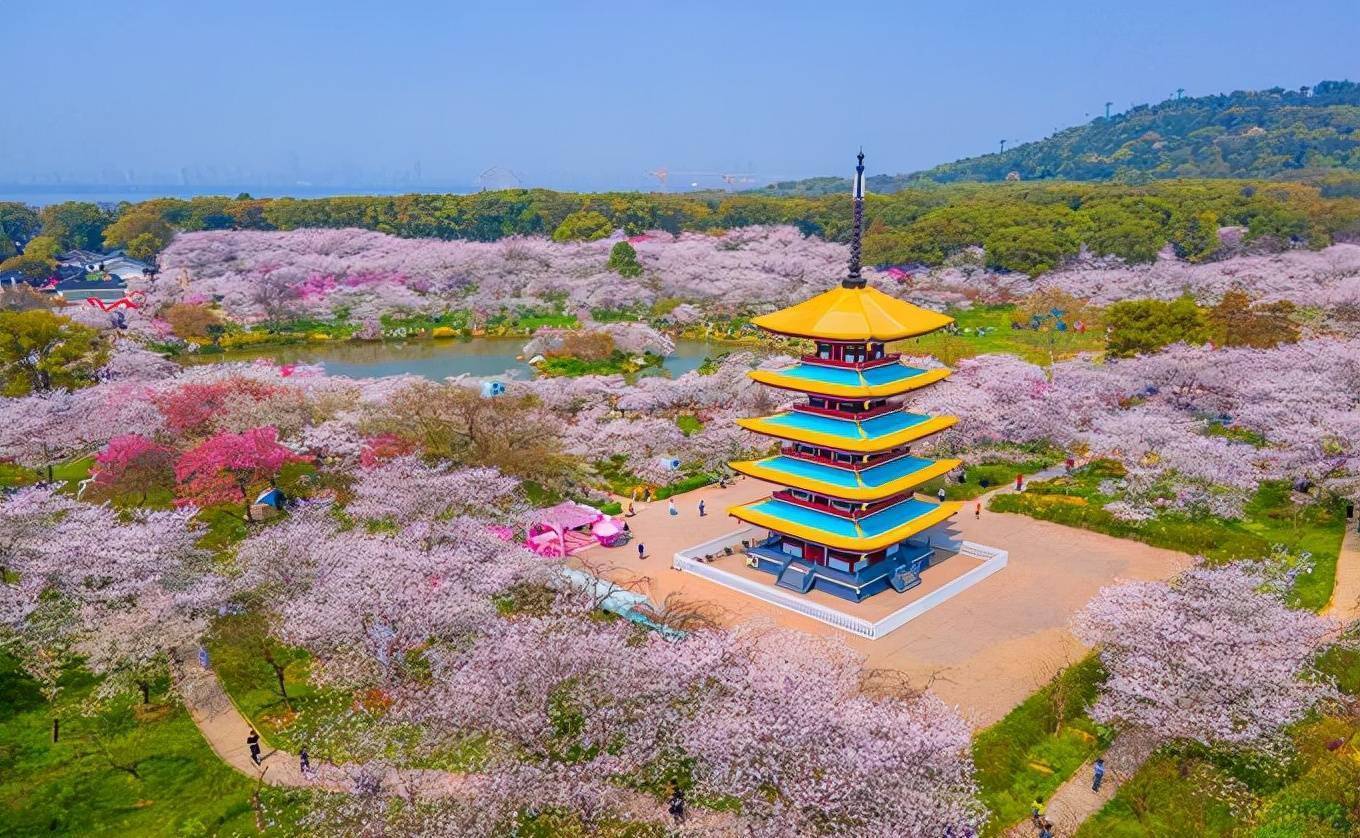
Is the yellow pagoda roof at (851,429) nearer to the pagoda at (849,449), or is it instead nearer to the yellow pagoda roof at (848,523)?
the pagoda at (849,449)

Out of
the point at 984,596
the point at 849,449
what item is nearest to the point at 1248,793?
the point at 984,596

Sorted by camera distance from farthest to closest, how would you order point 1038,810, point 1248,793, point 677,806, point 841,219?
point 841,219 < point 1248,793 < point 1038,810 < point 677,806

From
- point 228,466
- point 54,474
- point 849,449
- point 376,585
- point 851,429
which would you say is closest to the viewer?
point 376,585

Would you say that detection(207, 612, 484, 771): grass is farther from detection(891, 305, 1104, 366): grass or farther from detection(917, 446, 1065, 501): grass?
detection(891, 305, 1104, 366): grass

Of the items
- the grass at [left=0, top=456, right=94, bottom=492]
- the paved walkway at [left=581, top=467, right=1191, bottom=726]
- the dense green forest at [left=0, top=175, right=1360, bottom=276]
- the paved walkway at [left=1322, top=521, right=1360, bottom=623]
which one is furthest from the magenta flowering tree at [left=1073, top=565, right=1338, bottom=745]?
the dense green forest at [left=0, top=175, right=1360, bottom=276]

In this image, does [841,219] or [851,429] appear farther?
[841,219]

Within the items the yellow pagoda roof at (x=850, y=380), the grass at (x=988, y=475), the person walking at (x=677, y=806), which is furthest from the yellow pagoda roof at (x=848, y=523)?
the person walking at (x=677, y=806)

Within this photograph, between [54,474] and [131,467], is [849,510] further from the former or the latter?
[54,474]
